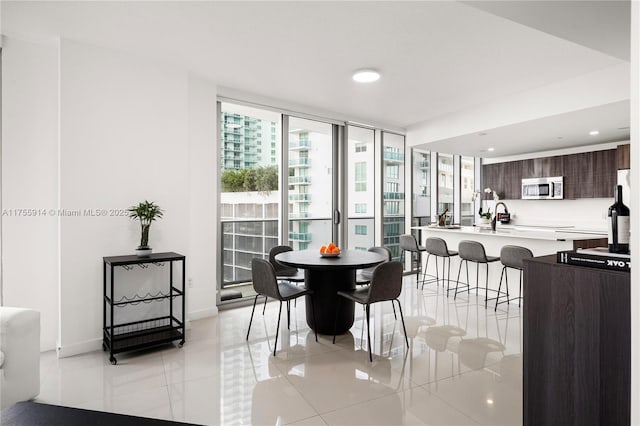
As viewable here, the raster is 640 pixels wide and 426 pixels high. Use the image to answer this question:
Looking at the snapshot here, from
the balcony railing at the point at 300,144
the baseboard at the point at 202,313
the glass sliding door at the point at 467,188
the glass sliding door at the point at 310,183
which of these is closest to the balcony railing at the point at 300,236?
the glass sliding door at the point at 310,183

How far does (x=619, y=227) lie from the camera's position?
1474 mm

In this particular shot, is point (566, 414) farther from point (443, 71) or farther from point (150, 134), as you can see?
point (150, 134)

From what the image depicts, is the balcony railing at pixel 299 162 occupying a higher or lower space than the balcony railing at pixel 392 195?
higher

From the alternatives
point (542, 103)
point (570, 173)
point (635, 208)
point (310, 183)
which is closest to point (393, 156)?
point (310, 183)

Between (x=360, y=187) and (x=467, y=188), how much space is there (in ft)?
10.5

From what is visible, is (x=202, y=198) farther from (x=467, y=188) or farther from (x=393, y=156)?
(x=467, y=188)

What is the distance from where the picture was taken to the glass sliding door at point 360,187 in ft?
19.7

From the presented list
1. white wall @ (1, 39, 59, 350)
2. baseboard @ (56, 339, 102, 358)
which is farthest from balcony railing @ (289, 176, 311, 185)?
baseboard @ (56, 339, 102, 358)

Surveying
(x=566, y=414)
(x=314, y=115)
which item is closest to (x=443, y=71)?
(x=314, y=115)

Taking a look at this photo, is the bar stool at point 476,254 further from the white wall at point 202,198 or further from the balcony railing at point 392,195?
the white wall at point 202,198

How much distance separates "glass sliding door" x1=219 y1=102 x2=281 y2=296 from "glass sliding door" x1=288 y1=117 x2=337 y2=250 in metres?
0.28

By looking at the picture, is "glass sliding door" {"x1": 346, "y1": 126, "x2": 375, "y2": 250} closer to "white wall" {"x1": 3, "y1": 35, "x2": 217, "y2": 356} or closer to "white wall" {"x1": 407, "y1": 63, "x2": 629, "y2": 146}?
"white wall" {"x1": 407, "y1": 63, "x2": 629, "y2": 146}

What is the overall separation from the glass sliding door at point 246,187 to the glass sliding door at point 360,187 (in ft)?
4.66

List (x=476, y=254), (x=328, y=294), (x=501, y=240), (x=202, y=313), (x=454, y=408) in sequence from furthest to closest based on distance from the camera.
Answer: (x=501, y=240) → (x=476, y=254) → (x=202, y=313) → (x=328, y=294) → (x=454, y=408)
